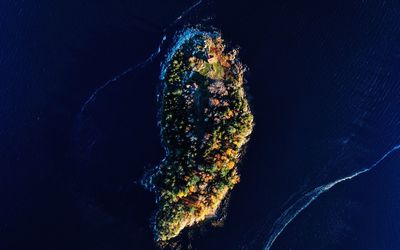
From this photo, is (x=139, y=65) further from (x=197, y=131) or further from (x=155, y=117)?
(x=197, y=131)

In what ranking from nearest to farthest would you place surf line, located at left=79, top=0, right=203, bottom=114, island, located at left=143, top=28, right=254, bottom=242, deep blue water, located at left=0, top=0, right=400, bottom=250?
island, located at left=143, top=28, right=254, bottom=242
deep blue water, located at left=0, top=0, right=400, bottom=250
surf line, located at left=79, top=0, right=203, bottom=114

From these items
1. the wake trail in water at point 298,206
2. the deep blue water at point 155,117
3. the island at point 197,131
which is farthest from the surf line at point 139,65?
the wake trail in water at point 298,206

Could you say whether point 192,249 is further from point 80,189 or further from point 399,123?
point 399,123

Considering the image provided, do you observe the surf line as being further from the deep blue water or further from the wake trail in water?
the wake trail in water

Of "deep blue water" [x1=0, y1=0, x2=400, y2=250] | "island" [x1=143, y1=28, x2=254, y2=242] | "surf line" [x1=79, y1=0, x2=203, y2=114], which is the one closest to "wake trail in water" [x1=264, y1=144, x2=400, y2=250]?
"deep blue water" [x1=0, y1=0, x2=400, y2=250]

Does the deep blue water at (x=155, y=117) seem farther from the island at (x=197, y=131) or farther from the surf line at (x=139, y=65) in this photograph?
the island at (x=197, y=131)

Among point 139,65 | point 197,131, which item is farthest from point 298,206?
point 139,65
